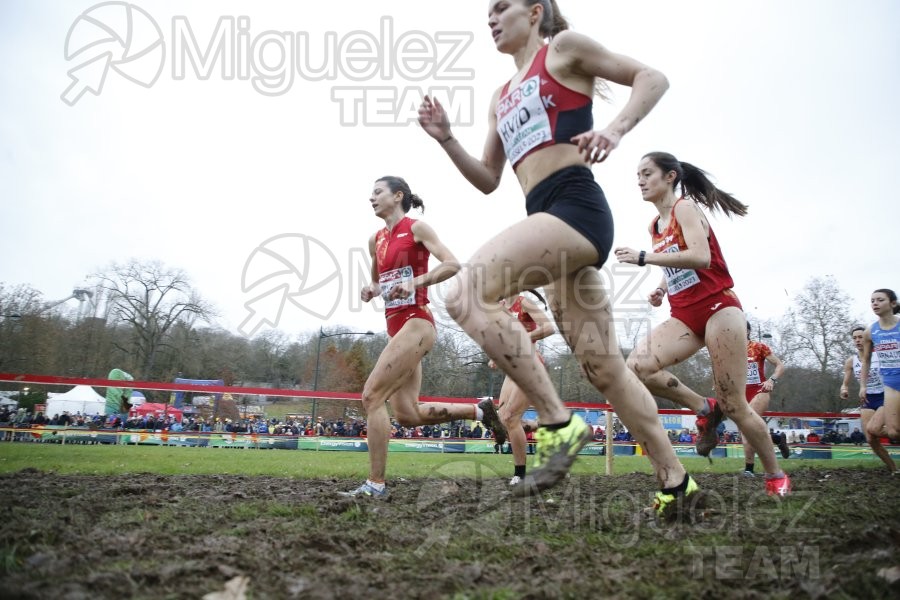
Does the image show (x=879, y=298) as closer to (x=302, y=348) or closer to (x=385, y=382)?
(x=385, y=382)

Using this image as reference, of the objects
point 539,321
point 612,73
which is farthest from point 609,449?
point 612,73

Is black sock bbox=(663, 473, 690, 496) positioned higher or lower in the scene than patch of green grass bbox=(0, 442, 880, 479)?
higher

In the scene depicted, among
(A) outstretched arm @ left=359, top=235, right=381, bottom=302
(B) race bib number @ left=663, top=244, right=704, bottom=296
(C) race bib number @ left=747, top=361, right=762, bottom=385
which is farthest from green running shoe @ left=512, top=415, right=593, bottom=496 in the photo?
(C) race bib number @ left=747, top=361, right=762, bottom=385

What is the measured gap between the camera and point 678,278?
15.6 feet

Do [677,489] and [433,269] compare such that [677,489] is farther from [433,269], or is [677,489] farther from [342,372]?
[342,372]

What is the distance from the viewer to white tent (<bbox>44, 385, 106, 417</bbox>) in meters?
18.7

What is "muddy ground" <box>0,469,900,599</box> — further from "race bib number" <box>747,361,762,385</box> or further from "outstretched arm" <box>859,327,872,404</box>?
"race bib number" <box>747,361,762,385</box>

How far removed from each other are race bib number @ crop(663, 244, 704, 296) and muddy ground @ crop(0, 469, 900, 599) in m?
1.73

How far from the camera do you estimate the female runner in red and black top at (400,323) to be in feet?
15.7

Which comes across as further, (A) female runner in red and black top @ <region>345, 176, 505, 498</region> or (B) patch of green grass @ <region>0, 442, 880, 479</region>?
(B) patch of green grass @ <region>0, 442, 880, 479</region>

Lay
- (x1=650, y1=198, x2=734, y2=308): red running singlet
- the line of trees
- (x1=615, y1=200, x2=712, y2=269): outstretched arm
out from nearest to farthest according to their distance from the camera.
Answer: (x1=615, y1=200, x2=712, y2=269): outstretched arm → (x1=650, y1=198, x2=734, y2=308): red running singlet → the line of trees

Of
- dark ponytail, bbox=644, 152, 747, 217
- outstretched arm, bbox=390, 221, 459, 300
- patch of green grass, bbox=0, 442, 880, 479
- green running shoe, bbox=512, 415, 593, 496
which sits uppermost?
dark ponytail, bbox=644, 152, 747, 217

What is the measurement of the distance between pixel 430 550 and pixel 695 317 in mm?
3167

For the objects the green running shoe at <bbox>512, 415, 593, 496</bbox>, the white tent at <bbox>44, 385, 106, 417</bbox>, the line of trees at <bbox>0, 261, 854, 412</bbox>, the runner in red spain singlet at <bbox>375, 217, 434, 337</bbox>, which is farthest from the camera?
the line of trees at <bbox>0, 261, 854, 412</bbox>
